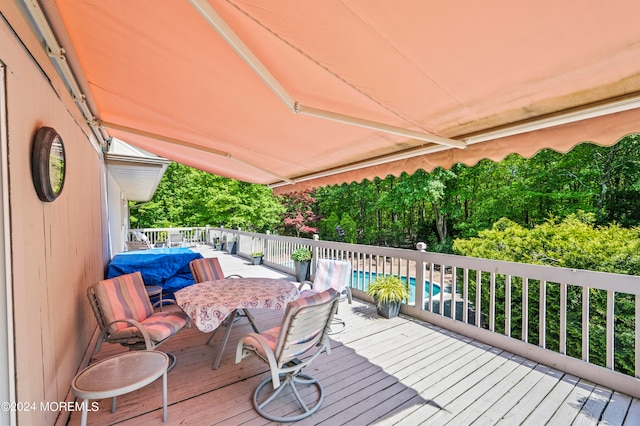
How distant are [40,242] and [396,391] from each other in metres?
3.36

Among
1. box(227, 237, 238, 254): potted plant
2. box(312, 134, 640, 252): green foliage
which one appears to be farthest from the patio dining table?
box(312, 134, 640, 252): green foliage

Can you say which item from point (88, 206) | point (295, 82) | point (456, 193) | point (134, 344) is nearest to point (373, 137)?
point (295, 82)

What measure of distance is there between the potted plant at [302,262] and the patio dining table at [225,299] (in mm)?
3279

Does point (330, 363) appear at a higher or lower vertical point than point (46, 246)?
lower

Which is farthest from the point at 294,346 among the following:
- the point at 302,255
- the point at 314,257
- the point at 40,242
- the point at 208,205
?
the point at 208,205

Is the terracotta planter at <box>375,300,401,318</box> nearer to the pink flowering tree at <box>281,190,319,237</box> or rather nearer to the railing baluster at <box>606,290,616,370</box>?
the railing baluster at <box>606,290,616,370</box>

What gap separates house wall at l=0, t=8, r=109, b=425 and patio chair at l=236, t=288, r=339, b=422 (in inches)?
55.6

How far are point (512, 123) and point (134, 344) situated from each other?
4.38 metres

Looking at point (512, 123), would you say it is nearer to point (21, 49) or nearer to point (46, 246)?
point (21, 49)

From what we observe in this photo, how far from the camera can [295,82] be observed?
2311mm

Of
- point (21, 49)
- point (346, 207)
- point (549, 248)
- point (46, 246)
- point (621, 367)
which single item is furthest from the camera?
point (346, 207)

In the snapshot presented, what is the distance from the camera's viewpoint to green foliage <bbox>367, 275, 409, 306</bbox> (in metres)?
4.80

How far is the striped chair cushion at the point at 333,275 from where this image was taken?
5010 mm

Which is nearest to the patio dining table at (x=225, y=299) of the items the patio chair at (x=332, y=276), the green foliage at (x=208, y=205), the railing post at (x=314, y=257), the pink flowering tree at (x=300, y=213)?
the patio chair at (x=332, y=276)
